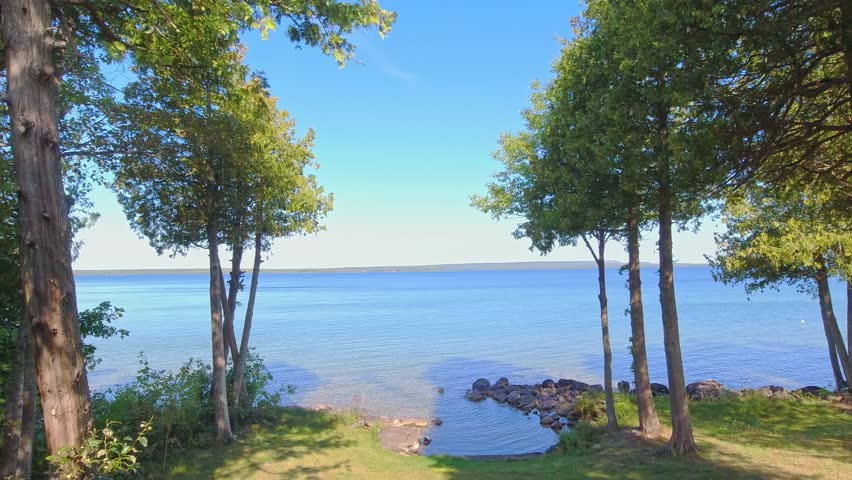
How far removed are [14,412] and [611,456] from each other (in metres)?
11.4

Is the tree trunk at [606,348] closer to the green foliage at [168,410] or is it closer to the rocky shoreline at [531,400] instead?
the rocky shoreline at [531,400]

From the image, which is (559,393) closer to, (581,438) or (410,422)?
(410,422)

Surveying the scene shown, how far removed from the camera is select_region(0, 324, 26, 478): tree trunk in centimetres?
731

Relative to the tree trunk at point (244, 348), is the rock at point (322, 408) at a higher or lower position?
lower

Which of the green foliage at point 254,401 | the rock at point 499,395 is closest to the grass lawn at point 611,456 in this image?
the green foliage at point 254,401

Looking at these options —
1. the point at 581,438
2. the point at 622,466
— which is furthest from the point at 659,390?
the point at 622,466

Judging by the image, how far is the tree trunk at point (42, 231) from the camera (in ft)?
12.1

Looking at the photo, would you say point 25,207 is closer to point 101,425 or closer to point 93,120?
point 93,120

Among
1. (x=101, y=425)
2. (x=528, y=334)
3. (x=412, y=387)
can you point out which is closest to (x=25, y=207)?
(x=101, y=425)

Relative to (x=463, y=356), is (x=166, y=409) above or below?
above

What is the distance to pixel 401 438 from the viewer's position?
16.7 metres

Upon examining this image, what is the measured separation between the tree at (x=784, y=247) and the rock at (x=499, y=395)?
35.5 ft

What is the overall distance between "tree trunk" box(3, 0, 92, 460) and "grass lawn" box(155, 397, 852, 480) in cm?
746

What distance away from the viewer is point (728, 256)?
17297mm
